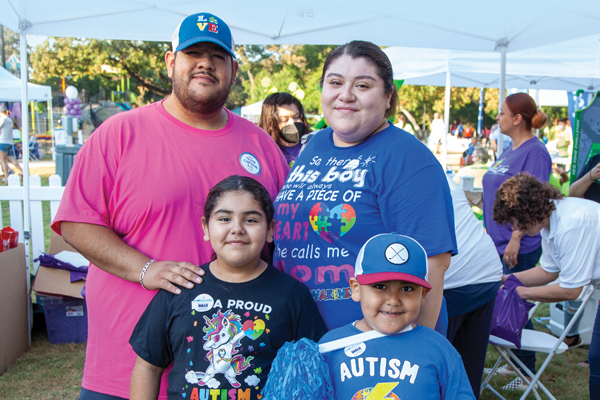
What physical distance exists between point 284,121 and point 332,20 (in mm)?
1216

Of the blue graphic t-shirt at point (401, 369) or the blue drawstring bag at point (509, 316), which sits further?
the blue drawstring bag at point (509, 316)

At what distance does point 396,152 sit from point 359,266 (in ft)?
1.32

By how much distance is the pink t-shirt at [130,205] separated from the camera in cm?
179

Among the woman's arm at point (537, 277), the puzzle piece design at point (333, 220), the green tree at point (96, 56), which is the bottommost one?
the woman's arm at point (537, 277)

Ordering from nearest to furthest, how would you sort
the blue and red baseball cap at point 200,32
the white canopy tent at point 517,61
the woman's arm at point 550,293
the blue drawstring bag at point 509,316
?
the blue and red baseball cap at point 200,32, the blue drawstring bag at point 509,316, the woman's arm at point 550,293, the white canopy tent at point 517,61

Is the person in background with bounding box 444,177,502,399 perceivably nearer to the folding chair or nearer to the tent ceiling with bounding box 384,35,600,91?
the folding chair

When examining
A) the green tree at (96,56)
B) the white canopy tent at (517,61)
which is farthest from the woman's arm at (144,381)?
the green tree at (96,56)

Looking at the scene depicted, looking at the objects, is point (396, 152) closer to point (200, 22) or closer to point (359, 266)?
point (359, 266)

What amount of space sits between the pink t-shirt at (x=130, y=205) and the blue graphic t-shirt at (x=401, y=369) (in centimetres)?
71

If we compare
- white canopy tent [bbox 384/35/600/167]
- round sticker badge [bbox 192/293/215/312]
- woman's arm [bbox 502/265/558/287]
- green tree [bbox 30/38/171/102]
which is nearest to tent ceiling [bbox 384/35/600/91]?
white canopy tent [bbox 384/35/600/167]

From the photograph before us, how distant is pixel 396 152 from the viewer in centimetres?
160

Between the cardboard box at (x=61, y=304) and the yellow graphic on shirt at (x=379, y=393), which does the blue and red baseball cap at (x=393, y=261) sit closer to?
the yellow graphic on shirt at (x=379, y=393)

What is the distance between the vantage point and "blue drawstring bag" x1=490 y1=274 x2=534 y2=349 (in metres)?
2.96

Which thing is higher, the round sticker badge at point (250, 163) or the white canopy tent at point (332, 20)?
the white canopy tent at point (332, 20)
